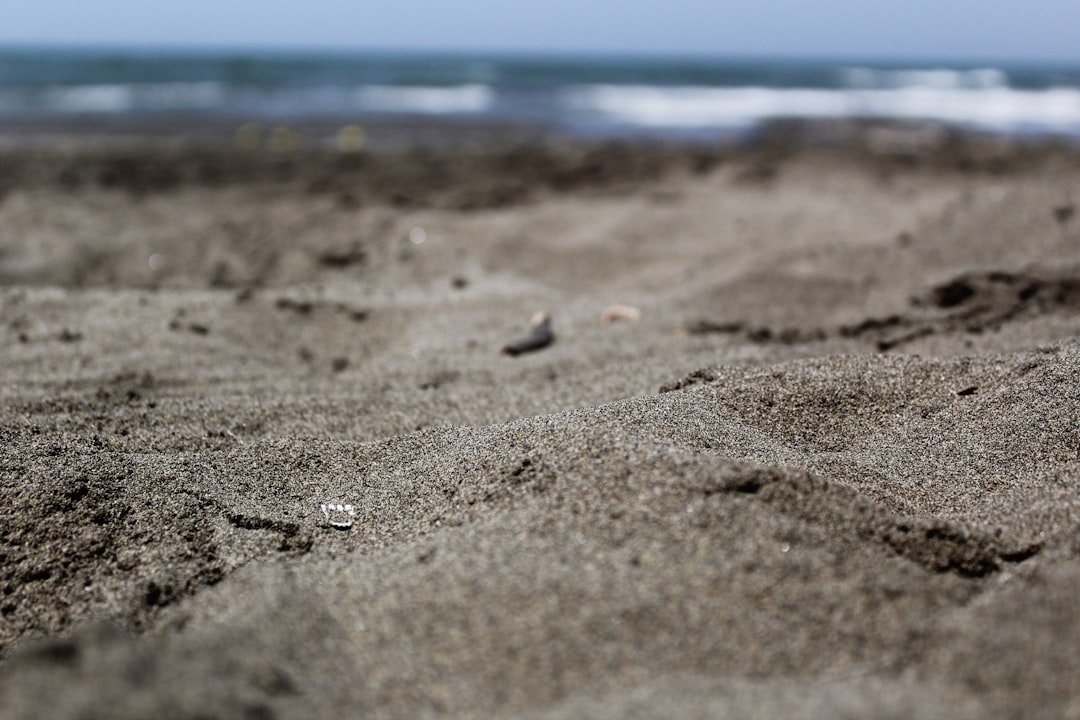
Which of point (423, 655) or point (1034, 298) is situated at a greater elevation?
point (1034, 298)

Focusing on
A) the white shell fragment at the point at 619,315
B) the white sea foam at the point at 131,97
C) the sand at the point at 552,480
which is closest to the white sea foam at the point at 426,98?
the white sea foam at the point at 131,97

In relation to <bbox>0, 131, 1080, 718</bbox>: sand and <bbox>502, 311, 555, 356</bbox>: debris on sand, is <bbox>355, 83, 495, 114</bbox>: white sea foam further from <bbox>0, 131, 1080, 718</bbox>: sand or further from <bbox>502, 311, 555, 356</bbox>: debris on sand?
<bbox>502, 311, 555, 356</bbox>: debris on sand

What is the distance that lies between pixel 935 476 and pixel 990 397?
44 cm

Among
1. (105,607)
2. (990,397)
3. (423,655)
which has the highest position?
(990,397)

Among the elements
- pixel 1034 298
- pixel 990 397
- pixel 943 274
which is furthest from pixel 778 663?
pixel 943 274

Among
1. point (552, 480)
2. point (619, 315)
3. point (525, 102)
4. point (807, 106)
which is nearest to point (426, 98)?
point (525, 102)

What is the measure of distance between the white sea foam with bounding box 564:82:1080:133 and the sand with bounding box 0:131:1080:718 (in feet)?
30.4

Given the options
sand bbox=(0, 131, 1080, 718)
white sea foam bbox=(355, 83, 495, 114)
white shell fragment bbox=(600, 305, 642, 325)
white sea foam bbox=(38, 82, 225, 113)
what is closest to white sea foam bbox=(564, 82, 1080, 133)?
white sea foam bbox=(355, 83, 495, 114)

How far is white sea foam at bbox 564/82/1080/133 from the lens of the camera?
1374cm

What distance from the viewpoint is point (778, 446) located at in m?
2.21

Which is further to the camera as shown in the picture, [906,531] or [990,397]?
[990,397]

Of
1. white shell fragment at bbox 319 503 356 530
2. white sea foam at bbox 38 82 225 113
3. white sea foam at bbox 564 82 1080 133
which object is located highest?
white sea foam at bbox 564 82 1080 133

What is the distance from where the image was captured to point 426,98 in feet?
57.8

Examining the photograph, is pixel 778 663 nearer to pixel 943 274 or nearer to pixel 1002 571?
pixel 1002 571
